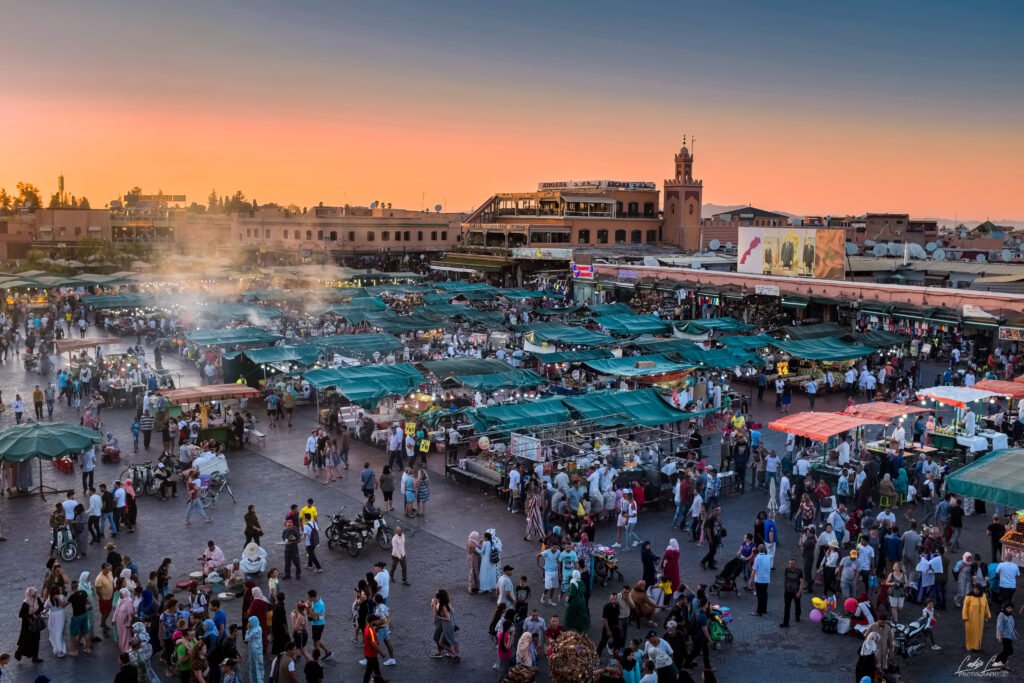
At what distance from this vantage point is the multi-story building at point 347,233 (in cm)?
8081

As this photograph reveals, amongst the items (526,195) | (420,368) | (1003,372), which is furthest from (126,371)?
(526,195)

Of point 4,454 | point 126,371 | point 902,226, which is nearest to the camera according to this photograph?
point 4,454

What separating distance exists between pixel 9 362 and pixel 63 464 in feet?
60.0

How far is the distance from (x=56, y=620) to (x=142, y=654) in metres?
1.99

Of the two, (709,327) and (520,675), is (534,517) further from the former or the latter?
(709,327)

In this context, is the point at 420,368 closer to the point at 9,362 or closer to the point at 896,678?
the point at 896,678

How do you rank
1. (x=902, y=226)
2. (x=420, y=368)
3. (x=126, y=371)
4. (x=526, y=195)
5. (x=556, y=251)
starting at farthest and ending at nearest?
(x=902, y=226), (x=526, y=195), (x=556, y=251), (x=126, y=371), (x=420, y=368)

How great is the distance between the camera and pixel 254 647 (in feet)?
35.1

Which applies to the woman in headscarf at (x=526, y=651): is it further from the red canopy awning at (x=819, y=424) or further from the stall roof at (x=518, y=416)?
the red canopy awning at (x=819, y=424)

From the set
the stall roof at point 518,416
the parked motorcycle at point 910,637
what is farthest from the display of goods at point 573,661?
the stall roof at point 518,416

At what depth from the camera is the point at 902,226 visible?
280 feet

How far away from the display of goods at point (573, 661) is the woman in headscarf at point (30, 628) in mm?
6842

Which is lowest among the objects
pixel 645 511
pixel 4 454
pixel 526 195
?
pixel 645 511

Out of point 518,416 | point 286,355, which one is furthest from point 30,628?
point 286,355
